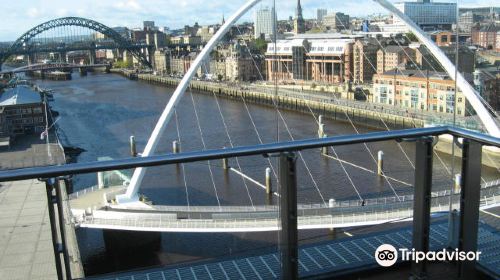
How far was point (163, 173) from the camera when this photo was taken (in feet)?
40.7

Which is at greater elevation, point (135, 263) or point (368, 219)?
point (368, 219)

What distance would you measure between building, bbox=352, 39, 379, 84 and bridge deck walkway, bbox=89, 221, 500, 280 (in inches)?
1059

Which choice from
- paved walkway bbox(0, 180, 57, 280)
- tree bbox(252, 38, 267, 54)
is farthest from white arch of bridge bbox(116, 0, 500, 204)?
tree bbox(252, 38, 267, 54)

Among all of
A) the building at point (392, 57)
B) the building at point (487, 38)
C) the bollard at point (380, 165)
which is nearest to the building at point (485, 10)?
the bollard at point (380, 165)

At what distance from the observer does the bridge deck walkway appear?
3.98 ft

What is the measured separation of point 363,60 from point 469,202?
27.9 meters

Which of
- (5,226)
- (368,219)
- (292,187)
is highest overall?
(292,187)

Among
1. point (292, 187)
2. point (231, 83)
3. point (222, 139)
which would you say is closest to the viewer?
point (292, 187)

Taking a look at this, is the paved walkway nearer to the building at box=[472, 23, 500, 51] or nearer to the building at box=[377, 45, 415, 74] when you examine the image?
the building at box=[377, 45, 415, 74]

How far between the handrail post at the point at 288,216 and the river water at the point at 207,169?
5.3 inches

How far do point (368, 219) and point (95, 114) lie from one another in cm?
1815

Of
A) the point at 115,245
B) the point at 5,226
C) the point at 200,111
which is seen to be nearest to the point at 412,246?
the point at 5,226

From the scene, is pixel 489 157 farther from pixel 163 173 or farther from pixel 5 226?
pixel 5 226

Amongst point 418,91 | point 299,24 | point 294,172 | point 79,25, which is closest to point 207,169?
point 418,91
